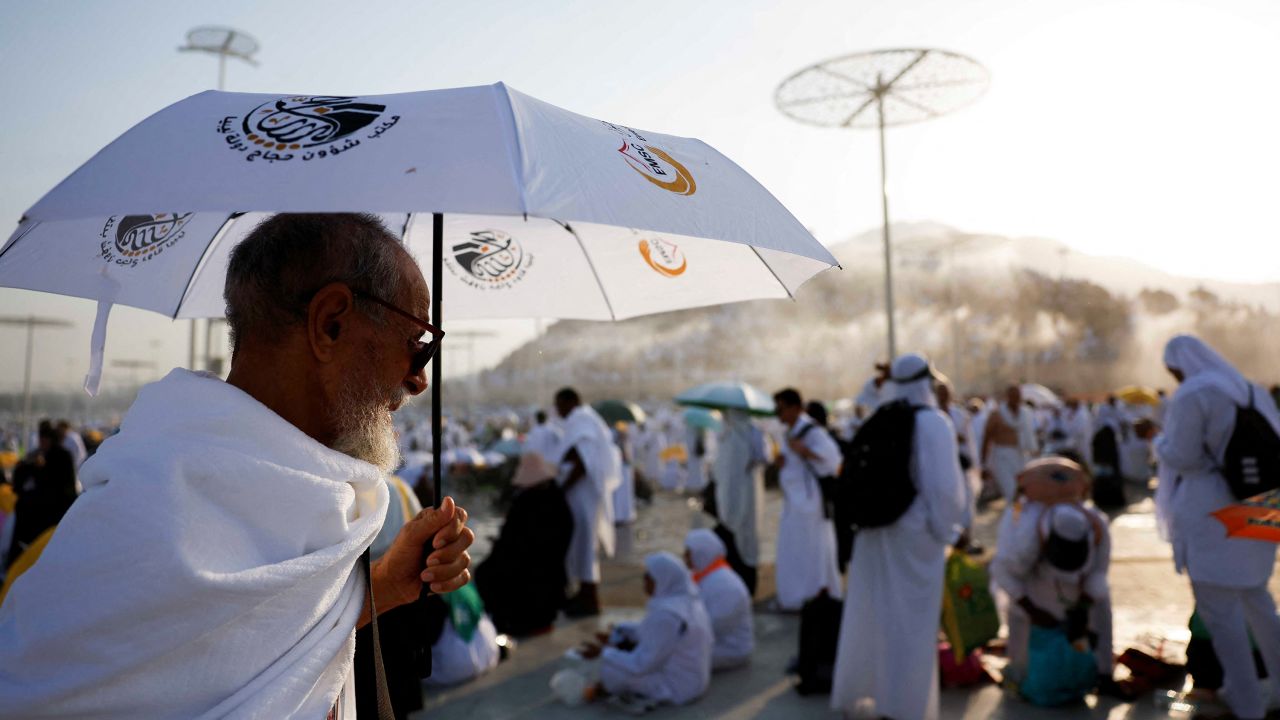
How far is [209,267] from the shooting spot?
2.11 m

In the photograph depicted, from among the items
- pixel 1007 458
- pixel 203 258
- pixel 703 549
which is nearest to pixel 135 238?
pixel 203 258

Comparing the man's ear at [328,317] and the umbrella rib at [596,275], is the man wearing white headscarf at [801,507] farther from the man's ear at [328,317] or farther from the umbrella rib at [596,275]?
the man's ear at [328,317]

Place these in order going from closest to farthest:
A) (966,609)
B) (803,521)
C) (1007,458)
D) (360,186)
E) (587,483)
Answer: (360,186) < (966,609) < (803,521) < (587,483) < (1007,458)

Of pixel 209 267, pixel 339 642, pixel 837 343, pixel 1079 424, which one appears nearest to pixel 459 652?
pixel 209 267

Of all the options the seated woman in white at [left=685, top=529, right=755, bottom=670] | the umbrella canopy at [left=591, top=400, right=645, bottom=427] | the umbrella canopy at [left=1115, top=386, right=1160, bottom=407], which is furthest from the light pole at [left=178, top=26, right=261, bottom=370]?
the umbrella canopy at [left=1115, top=386, right=1160, bottom=407]

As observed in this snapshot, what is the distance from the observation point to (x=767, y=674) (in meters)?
5.18

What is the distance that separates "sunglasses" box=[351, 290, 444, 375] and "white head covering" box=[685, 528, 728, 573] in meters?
4.19

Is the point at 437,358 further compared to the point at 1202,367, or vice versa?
the point at 1202,367

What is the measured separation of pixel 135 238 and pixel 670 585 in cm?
361

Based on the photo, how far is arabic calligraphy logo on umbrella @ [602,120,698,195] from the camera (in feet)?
5.22

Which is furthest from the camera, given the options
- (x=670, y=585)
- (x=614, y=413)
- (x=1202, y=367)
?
(x=614, y=413)

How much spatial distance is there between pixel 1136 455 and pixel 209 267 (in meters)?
17.7

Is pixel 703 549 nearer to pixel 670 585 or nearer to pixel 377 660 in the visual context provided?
Answer: pixel 670 585

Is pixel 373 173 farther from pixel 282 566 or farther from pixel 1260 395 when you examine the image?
pixel 1260 395
